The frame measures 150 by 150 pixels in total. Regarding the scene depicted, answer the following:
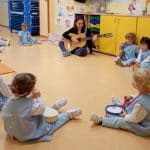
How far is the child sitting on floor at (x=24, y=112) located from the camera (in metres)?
1.74

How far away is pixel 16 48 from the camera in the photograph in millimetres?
5082

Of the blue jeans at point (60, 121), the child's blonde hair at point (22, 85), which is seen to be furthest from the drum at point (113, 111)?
the child's blonde hair at point (22, 85)

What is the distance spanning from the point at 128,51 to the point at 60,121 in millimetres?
2245

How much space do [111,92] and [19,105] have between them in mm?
1242

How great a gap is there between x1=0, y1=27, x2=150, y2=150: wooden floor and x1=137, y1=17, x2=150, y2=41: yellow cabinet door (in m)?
0.60

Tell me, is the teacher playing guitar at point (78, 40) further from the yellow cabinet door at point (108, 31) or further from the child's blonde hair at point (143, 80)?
the child's blonde hair at point (143, 80)

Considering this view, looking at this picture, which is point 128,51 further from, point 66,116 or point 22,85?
point 22,85

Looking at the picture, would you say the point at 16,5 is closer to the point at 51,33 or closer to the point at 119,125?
the point at 51,33

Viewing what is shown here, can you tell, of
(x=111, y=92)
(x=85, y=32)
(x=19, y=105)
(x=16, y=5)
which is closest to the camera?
(x=19, y=105)

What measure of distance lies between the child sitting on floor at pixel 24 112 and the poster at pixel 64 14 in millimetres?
3964

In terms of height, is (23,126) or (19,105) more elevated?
(19,105)

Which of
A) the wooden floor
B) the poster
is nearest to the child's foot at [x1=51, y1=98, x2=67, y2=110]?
the wooden floor

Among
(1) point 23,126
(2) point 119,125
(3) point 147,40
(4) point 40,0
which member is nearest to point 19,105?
(1) point 23,126

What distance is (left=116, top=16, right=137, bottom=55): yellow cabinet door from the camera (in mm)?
4020
